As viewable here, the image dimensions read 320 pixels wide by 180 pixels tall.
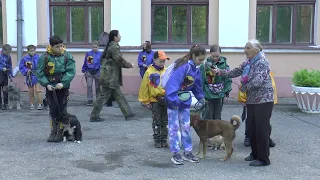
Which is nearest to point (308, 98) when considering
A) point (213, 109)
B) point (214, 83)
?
point (213, 109)

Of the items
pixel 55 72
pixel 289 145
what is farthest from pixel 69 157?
pixel 289 145

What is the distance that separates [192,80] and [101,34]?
287 inches

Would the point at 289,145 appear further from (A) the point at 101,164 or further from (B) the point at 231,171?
(A) the point at 101,164

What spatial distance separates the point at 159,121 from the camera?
7172 mm

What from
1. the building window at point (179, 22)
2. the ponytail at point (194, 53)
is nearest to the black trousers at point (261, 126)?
the ponytail at point (194, 53)

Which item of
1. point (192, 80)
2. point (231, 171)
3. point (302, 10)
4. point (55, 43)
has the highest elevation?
point (302, 10)

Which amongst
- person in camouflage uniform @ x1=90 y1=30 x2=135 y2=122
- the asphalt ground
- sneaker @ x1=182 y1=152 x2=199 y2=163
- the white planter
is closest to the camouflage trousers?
person in camouflage uniform @ x1=90 y1=30 x2=135 y2=122

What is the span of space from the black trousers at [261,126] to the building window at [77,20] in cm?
833

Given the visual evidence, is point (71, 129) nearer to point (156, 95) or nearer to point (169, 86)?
point (156, 95)

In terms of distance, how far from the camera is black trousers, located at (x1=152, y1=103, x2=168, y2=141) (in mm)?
7137

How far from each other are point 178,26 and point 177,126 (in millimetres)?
7692

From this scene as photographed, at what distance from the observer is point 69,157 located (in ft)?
21.9

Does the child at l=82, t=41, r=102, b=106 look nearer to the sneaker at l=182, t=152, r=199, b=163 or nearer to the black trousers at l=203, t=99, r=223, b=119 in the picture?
the black trousers at l=203, t=99, r=223, b=119

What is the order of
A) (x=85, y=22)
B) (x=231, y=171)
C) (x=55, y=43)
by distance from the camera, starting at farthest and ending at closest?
(x=85, y=22) < (x=55, y=43) < (x=231, y=171)
